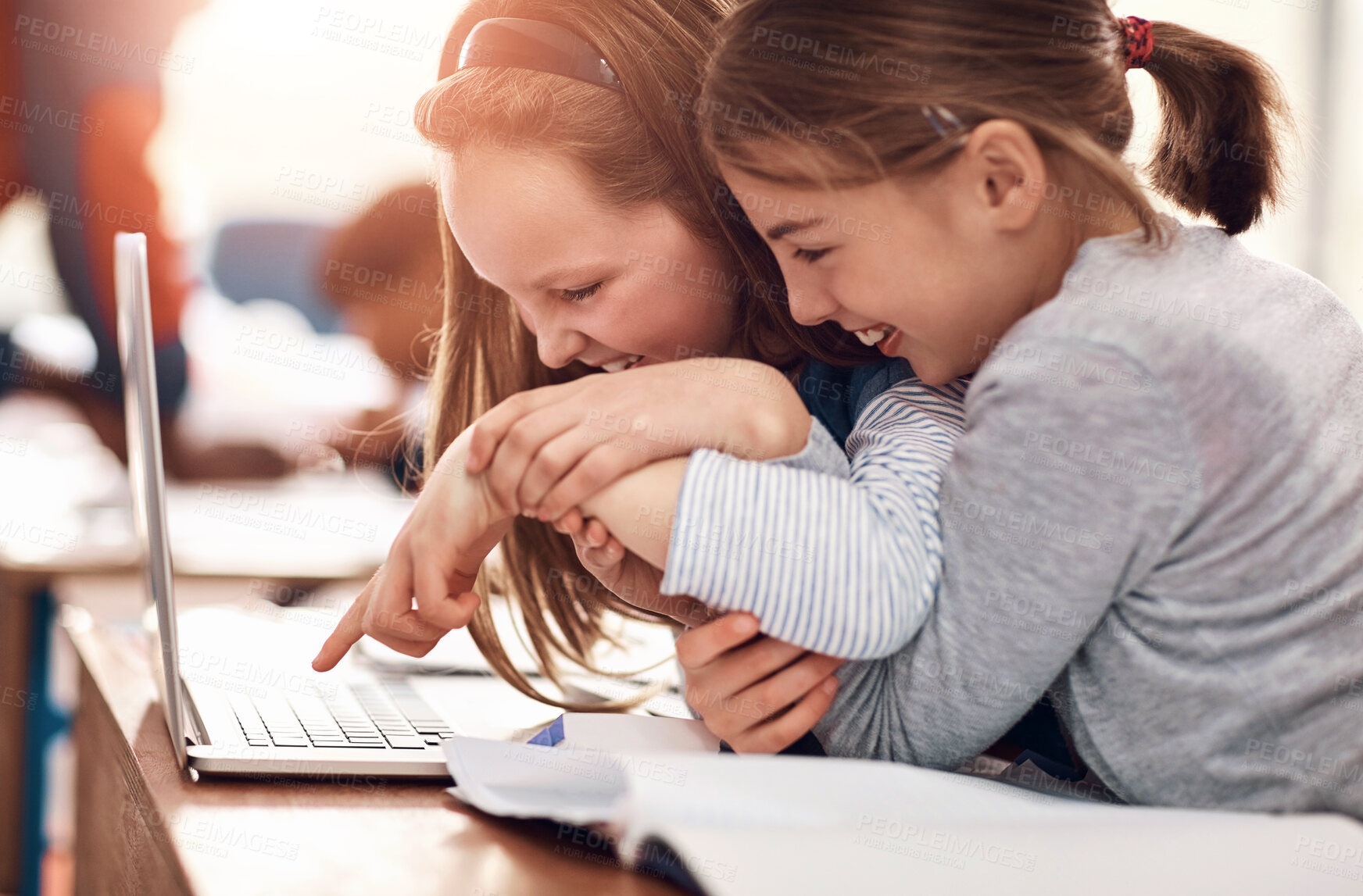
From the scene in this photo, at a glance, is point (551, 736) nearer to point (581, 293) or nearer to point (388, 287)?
point (581, 293)

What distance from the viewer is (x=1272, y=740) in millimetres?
544

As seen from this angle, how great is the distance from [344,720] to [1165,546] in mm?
557

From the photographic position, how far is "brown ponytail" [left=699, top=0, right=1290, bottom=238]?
2.05ft

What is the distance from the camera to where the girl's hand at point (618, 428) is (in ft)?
1.93

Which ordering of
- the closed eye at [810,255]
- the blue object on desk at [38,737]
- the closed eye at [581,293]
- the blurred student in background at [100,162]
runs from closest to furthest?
the closed eye at [810,255]
the closed eye at [581,293]
the blue object on desk at [38,737]
the blurred student in background at [100,162]

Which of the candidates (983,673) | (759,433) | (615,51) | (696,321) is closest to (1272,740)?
(983,673)

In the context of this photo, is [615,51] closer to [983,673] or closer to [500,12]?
[500,12]

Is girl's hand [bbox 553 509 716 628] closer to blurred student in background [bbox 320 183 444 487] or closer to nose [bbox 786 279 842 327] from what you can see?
nose [bbox 786 279 842 327]

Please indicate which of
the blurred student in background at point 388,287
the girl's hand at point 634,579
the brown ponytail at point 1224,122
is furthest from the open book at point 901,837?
the blurred student in background at point 388,287

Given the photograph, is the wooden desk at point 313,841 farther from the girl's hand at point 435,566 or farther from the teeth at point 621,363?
the teeth at point 621,363

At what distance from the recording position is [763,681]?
609 mm

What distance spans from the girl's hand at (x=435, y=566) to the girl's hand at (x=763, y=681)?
0.48 feet

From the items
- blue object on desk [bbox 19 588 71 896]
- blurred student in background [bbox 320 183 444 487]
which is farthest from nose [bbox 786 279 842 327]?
blurred student in background [bbox 320 183 444 487]

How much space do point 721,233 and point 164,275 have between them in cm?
211
